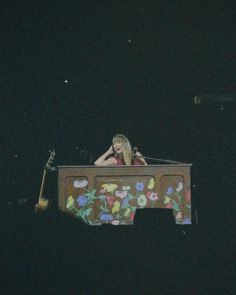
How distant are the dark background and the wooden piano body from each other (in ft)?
2.41

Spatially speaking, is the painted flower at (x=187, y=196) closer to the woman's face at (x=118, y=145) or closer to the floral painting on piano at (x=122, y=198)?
the floral painting on piano at (x=122, y=198)

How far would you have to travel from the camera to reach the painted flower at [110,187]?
4227 mm

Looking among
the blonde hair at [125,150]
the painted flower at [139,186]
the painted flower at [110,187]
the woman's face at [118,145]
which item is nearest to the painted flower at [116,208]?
the painted flower at [110,187]

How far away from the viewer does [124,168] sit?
169 inches

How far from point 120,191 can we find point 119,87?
8.50 feet

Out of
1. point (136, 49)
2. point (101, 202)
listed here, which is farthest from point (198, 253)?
point (136, 49)

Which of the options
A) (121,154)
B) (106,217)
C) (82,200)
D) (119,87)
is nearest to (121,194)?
(106,217)

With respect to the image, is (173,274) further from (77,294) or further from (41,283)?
(41,283)

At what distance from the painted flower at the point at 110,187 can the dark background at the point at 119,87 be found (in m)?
1.35

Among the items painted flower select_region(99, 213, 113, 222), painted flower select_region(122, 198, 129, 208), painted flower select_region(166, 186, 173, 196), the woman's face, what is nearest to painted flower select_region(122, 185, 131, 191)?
painted flower select_region(122, 198, 129, 208)

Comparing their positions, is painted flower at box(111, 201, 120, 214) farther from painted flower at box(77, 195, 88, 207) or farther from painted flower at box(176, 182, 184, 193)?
painted flower at box(176, 182, 184, 193)

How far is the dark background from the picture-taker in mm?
4777

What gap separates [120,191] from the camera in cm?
422

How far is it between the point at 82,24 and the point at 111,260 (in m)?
3.91
